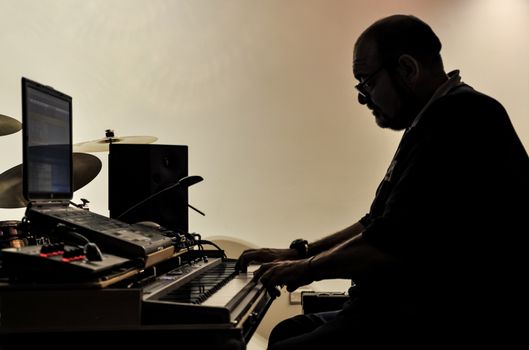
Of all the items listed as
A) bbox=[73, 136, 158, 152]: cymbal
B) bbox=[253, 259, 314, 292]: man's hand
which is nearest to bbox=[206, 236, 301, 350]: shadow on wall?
bbox=[73, 136, 158, 152]: cymbal

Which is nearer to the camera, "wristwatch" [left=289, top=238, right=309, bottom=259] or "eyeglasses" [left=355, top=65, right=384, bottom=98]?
"eyeglasses" [left=355, top=65, right=384, bottom=98]

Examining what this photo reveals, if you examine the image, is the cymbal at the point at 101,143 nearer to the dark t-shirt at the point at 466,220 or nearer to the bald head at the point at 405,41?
the bald head at the point at 405,41

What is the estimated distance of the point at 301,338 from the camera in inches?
59.1

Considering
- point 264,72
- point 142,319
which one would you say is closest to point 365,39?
point 142,319

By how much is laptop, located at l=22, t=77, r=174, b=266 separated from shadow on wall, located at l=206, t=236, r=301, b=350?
1985mm

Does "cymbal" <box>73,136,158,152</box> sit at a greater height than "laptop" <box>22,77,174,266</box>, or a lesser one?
greater

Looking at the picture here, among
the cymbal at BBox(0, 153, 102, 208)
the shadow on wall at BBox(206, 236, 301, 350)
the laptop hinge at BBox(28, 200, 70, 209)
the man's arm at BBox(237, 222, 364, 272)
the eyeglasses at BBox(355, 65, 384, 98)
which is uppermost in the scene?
the eyeglasses at BBox(355, 65, 384, 98)

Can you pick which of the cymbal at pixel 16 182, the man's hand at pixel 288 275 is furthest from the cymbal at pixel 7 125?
the man's hand at pixel 288 275

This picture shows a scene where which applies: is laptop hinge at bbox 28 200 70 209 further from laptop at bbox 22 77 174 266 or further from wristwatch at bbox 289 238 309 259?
wristwatch at bbox 289 238 309 259

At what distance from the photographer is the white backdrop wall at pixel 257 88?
371cm

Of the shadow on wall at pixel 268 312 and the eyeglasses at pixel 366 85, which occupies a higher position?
the eyeglasses at pixel 366 85

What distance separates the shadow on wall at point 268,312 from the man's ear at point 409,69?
2.35 metres

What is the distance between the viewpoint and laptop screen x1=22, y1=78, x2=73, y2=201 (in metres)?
1.47

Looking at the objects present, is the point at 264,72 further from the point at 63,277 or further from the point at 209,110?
the point at 63,277
